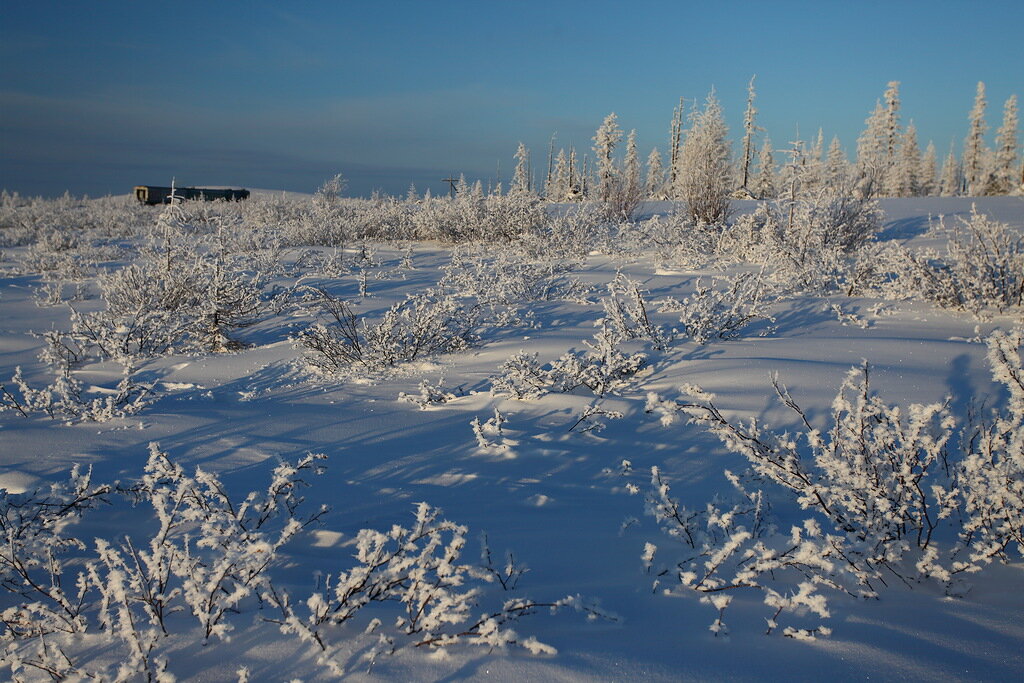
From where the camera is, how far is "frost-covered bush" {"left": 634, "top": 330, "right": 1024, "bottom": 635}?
195 centimetres

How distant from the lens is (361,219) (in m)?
15.6

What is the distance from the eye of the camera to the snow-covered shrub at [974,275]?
5836 mm

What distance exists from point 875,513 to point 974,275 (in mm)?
5372

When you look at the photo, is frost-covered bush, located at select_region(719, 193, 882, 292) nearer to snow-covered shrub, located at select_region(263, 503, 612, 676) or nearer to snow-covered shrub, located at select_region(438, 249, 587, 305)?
snow-covered shrub, located at select_region(438, 249, 587, 305)

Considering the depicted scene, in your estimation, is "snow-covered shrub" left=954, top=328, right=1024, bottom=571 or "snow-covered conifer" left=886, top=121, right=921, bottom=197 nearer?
"snow-covered shrub" left=954, top=328, right=1024, bottom=571

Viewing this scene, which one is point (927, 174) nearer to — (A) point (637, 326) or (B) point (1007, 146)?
(B) point (1007, 146)

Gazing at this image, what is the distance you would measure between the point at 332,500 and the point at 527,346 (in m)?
2.91

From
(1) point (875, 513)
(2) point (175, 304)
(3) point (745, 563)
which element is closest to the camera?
(3) point (745, 563)

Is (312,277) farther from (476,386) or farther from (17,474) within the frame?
(17,474)

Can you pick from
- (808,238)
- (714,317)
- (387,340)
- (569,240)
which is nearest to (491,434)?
(387,340)

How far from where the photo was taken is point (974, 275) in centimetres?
614

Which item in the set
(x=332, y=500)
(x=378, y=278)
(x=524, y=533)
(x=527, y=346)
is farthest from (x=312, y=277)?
(x=524, y=533)

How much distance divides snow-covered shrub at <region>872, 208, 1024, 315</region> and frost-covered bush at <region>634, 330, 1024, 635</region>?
14.7ft

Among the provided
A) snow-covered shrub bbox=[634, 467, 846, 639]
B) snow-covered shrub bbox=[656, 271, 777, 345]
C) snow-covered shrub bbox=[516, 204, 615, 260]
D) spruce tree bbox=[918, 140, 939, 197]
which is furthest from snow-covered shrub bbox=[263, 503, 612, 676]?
spruce tree bbox=[918, 140, 939, 197]
